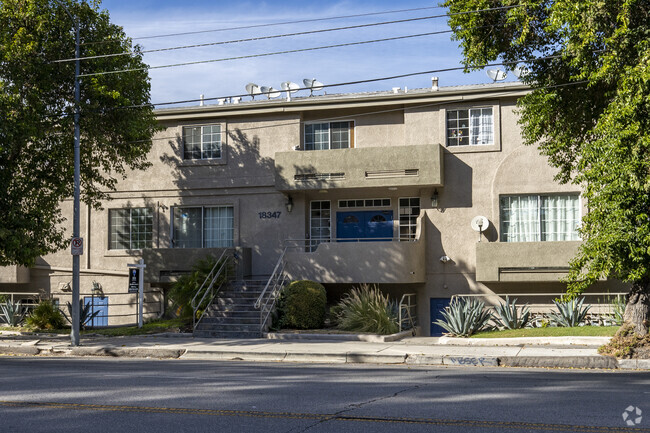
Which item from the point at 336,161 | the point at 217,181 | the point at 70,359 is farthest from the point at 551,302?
the point at 70,359

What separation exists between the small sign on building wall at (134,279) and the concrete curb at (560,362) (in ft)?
40.8

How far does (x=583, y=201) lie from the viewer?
22.8 meters

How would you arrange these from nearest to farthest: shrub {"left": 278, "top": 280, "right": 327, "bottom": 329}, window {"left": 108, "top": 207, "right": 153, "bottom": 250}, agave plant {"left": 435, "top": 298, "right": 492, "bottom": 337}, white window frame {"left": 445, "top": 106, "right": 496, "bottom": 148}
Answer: agave plant {"left": 435, "top": 298, "right": 492, "bottom": 337}, shrub {"left": 278, "top": 280, "right": 327, "bottom": 329}, white window frame {"left": 445, "top": 106, "right": 496, "bottom": 148}, window {"left": 108, "top": 207, "right": 153, "bottom": 250}

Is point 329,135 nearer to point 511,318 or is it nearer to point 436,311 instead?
point 436,311

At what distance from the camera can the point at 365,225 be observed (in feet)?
83.0

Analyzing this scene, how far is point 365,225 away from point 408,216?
1523 millimetres

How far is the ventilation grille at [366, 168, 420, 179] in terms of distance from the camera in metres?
23.3

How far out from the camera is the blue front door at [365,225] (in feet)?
82.3

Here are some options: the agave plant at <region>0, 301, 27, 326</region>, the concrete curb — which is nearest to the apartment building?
the agave plant at <region>0, 301, 27, 326</region>

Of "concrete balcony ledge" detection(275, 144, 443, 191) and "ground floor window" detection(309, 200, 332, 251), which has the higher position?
"concrete balcony ledge" detection(275, 144, 443, 191)

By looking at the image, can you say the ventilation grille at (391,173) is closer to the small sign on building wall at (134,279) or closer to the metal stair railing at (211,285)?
the metal stair railing at (211,285)

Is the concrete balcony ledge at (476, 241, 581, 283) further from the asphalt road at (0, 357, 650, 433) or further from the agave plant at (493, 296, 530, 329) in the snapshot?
the asphalt road at (0, 357, 650, 433)

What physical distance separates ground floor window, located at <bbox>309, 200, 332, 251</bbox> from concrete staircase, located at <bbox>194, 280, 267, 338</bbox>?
10.1 feet

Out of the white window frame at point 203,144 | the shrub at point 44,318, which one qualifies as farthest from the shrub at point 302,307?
the shrub at point 44,318
